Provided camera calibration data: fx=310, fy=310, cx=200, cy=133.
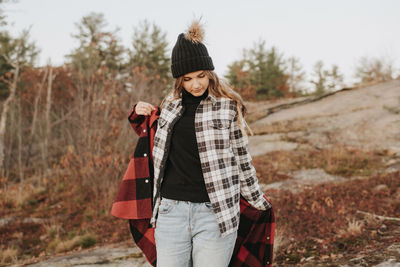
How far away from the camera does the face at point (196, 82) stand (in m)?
2.17

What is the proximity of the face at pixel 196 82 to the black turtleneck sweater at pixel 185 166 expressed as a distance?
0.09m

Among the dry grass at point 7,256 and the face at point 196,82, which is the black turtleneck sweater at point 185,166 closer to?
the face at point 196,82

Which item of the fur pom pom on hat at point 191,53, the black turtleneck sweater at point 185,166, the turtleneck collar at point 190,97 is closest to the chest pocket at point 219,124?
the black turtleneck sweater at point 185,166

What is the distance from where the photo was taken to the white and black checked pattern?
2.00 m

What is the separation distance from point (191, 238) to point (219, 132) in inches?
28.2

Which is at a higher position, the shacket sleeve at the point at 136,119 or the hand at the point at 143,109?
the hand at the point at 143,109

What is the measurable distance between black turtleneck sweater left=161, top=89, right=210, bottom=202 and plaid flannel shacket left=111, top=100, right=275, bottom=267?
0.94ft

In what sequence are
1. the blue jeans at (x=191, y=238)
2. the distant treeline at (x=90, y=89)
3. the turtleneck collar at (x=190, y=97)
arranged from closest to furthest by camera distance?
the blue jeans at (x=191, y=238) → the turtleneck collar at (x=190, y=97) → the distant treeline at (x=90, y=89)

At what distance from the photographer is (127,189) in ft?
7.98

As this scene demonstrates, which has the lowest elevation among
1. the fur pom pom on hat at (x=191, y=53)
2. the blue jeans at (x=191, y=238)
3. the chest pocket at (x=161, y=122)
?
the blue jeans at (x=191, y=238)

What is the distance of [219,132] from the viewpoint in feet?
6.85

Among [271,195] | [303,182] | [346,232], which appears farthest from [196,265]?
[303,182]

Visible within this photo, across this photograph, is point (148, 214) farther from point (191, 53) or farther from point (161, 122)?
point (191, 53)

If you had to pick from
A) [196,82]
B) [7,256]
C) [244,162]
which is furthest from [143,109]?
[7,256]
